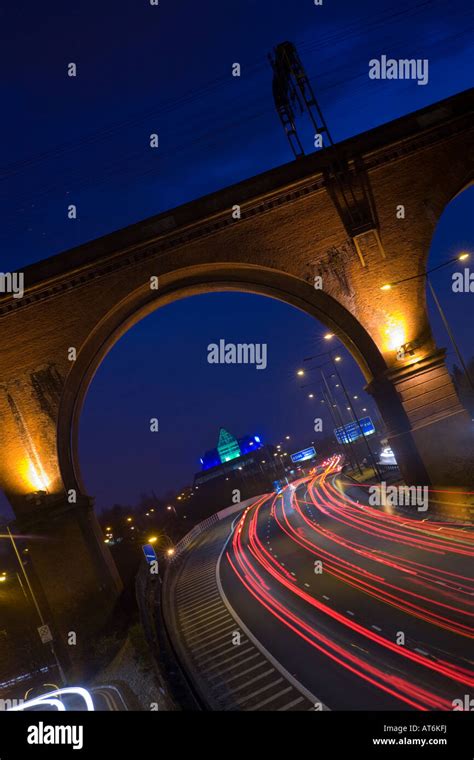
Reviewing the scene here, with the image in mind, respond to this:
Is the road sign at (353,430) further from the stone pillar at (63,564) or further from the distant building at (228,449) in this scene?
the distant building at (228,449)

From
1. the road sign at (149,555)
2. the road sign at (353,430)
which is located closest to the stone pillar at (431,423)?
the road sign at (149,555)

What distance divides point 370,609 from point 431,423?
6.96 m

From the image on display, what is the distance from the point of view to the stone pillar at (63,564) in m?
16.5

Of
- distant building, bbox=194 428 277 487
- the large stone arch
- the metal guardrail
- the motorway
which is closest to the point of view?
the motorway

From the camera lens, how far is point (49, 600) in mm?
16516

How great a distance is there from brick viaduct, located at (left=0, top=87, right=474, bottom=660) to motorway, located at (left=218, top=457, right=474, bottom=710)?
3.40 m

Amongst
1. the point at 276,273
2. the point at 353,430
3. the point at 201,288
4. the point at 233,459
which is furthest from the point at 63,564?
the point at 233,459

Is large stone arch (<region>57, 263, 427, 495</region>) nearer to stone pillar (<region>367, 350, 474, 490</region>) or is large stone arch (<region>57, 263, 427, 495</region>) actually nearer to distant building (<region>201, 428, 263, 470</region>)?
stone pillar (<region>367, 350, 474, 490</region>)

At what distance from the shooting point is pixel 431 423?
16.6 metres

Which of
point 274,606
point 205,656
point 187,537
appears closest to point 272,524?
point 187,537

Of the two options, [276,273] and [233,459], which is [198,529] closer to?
[276,273]

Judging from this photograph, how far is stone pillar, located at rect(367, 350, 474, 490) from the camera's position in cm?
1645

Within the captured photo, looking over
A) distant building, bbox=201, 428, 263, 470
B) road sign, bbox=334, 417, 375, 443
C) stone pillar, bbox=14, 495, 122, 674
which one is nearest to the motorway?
stone pillar, bbox=14, 495, 122, 674

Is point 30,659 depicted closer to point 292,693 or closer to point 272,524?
point 292,693
